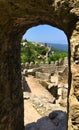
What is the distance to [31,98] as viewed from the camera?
541 inches

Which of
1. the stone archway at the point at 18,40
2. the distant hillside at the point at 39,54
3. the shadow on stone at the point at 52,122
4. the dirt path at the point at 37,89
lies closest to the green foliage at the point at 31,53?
the distant hillside at the point at 39,54

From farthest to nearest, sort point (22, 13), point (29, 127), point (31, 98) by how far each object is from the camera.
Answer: point (31, 98), point (29, 127), point (22, 13)

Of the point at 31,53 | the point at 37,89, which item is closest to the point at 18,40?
the point at 37,89

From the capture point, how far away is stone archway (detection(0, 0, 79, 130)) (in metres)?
5.60

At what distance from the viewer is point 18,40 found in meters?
8.54

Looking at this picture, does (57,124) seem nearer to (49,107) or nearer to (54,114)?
(54,114)

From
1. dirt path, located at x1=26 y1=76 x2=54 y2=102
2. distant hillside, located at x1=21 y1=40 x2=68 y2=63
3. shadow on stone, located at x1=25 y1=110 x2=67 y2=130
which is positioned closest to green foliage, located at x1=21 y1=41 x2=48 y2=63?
distant hillside, located at x1=21 y1=40 x2=68 y2=63

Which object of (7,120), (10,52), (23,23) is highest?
(23,23)

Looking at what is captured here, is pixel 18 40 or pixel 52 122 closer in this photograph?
pixel 18 40

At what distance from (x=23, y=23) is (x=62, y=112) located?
476 cm

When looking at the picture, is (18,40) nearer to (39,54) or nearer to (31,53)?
(31,53)

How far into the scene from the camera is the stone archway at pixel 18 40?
220 inches

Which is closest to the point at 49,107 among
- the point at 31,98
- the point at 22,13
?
the point at 31,98

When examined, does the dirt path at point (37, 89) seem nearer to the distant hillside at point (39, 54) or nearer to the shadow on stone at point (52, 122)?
the shadow on stone at point (52, 122)
